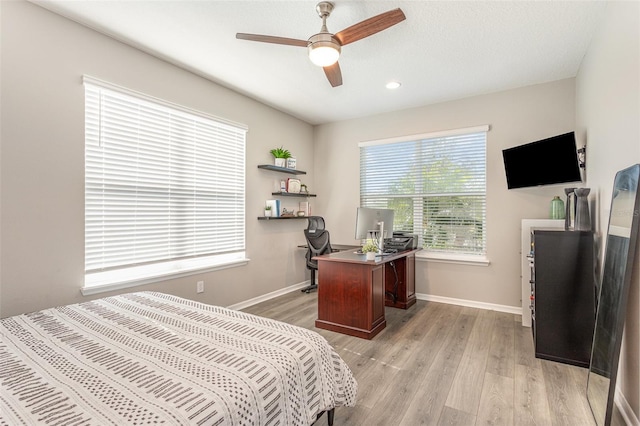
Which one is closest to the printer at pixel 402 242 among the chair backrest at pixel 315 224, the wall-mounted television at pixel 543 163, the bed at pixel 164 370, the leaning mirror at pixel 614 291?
the chair backrest at pixel 315 224

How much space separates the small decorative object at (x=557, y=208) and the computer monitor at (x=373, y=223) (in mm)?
1719

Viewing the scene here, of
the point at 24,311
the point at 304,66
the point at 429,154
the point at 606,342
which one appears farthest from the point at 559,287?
the point at 24,311

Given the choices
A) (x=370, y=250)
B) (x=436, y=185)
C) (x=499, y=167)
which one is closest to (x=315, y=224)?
(x=370, y=250)

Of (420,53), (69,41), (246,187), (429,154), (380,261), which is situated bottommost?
(380,261)

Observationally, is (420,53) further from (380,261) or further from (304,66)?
(380,261)

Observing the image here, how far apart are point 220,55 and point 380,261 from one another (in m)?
2.56

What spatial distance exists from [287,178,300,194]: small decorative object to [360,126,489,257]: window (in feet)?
3.62

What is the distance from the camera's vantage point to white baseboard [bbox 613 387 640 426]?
1638mm

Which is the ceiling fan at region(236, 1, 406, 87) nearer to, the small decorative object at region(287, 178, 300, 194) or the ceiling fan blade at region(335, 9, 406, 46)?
the ceiling fan blade at region(335, 9, 406, 46)

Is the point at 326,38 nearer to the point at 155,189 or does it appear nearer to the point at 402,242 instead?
the point at 155,189

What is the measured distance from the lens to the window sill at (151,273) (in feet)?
8.53

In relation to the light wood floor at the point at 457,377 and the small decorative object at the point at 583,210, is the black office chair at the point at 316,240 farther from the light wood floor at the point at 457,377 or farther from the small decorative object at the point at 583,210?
the small decorative object at the point at 583,210

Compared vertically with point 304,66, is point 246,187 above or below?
below

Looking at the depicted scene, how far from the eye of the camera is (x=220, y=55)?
2.97 m
